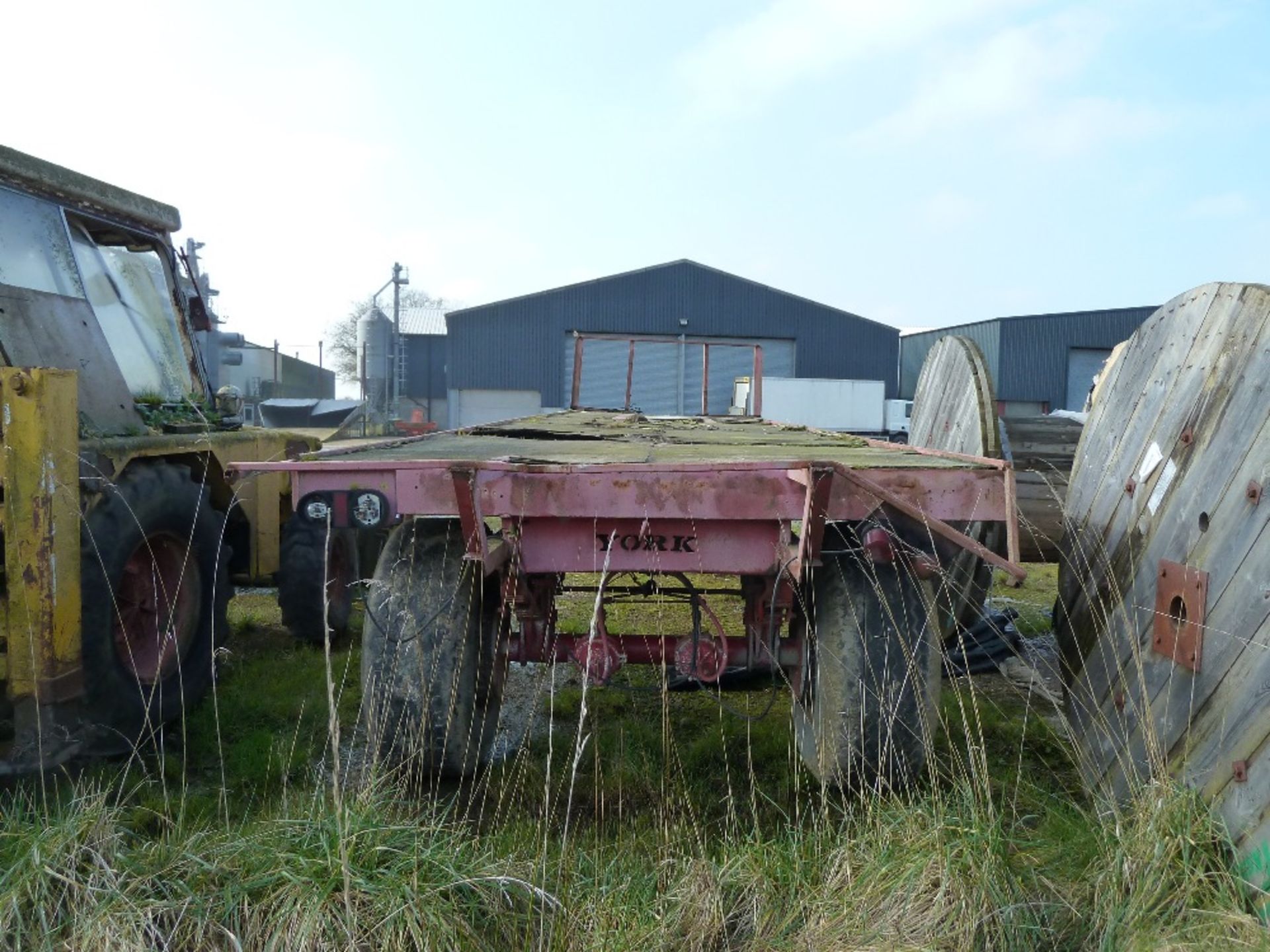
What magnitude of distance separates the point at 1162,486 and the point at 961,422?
1.82m

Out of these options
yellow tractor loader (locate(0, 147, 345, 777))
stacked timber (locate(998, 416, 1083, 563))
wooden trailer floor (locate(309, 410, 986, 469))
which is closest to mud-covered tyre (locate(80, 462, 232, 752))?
yellow tractor loader (locate(0, 147, 345, 777))

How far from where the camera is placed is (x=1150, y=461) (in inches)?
133

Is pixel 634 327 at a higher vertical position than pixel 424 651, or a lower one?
higher

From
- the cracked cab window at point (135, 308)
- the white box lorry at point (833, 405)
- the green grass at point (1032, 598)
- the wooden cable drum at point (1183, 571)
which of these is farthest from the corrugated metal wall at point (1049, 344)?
the cracked cab window at point (135, 308)

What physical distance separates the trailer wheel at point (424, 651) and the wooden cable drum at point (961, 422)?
1613 millimetres

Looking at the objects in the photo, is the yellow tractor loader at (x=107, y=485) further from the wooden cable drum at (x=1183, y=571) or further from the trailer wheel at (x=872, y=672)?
the wooden cable drum at (x=1183, y=571)

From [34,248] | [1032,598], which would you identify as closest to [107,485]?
[34,248]

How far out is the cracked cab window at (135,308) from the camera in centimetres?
449

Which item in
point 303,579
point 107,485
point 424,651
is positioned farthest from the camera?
point 303,579

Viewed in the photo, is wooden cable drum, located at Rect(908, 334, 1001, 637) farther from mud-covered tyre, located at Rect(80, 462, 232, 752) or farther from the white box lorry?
the white box lorry

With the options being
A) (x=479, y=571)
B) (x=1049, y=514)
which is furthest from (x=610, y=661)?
(x=1049, y=514)

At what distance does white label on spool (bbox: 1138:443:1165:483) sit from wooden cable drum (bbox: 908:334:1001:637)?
23.4 inches

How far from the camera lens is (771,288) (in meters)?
29.3

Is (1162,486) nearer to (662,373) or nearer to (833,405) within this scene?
(833,405)
